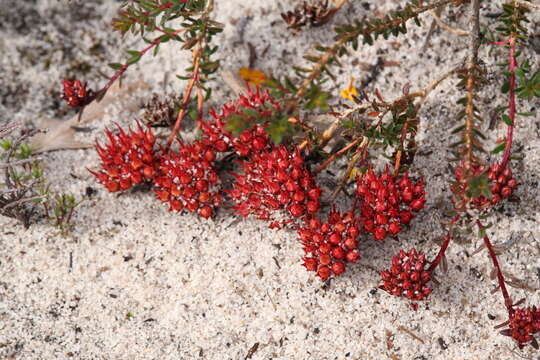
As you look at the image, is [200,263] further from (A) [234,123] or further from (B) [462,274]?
(B) [462,274]

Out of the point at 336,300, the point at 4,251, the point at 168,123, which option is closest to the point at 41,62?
the point at 168,123

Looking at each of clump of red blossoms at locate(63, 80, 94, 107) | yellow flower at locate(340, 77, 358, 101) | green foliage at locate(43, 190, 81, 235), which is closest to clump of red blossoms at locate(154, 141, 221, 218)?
green foliage at locate(43, 190, 81, 235)

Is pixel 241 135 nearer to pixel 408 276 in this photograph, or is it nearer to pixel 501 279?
pixel 408 276

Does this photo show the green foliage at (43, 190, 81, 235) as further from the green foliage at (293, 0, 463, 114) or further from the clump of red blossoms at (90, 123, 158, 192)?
the green foliage at (293, 0, 463, 114)

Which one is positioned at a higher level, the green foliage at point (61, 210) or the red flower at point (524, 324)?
the red flower at point (524, 324)

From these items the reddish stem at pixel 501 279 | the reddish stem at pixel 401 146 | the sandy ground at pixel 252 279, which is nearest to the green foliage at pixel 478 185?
the reddish stem at pixel 501 279

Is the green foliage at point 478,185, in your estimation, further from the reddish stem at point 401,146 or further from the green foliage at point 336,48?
the green foliage at point 336,48
